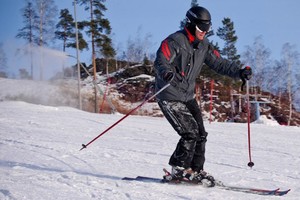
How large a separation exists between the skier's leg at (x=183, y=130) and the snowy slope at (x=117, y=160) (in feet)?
0.98

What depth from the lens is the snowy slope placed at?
121 inches

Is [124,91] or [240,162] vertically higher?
[124,91]

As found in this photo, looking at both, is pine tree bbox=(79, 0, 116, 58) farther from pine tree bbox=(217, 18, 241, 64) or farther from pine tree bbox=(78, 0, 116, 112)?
pine tree bbox=(217, 18, 241, 64)

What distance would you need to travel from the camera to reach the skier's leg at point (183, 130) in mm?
3527

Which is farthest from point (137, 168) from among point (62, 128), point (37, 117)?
point (37, 117)

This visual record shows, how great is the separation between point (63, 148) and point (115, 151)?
0.86 metres

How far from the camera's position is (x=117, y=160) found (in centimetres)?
496

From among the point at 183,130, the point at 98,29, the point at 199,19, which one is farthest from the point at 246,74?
the point at 98,29

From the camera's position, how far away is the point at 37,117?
10258 mm

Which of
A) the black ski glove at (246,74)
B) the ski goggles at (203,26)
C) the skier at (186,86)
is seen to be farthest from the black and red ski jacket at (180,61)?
the black ski glove at (246,74)

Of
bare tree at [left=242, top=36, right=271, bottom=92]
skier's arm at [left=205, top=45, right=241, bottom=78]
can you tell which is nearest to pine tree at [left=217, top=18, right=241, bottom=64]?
bare tree at [left=242, top=36, right=271, bottom=92]

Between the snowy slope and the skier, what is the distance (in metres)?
0.30

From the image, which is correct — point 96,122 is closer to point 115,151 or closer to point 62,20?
point 115,151

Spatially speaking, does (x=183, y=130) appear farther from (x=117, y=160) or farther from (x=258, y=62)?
(x=258, y=62)
